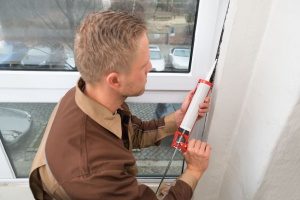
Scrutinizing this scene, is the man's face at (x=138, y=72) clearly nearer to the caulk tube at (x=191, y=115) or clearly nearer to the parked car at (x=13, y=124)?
the caulk tube at (x=191, y=115)

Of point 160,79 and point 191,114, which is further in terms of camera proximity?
point 160,79

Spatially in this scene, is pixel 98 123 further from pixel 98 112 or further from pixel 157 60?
pixel 157 60

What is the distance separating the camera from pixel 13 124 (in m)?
1.26

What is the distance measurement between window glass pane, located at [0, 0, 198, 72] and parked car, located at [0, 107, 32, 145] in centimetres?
24

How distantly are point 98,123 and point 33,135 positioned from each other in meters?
0.64

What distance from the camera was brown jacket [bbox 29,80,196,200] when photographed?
0.71 metres

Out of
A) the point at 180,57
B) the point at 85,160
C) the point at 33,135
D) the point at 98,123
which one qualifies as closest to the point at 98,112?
the point at 98,123

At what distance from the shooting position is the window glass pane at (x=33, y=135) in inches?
47.3

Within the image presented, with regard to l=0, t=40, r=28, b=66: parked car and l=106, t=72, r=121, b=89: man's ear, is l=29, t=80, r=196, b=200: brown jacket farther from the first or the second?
l=0, t=40, r=28, b=66: parked car

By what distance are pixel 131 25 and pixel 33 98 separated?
560 mm

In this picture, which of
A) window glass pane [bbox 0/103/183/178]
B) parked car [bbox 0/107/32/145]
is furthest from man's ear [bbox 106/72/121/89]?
parked car [bbox 0/107/32/145]

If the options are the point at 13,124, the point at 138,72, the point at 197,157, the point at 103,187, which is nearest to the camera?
the point at 103,187

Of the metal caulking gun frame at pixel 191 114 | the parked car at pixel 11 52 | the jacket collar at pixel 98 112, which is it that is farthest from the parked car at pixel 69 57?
the metal caulking gun frame at pixel 191 114

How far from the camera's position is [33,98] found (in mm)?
1109
